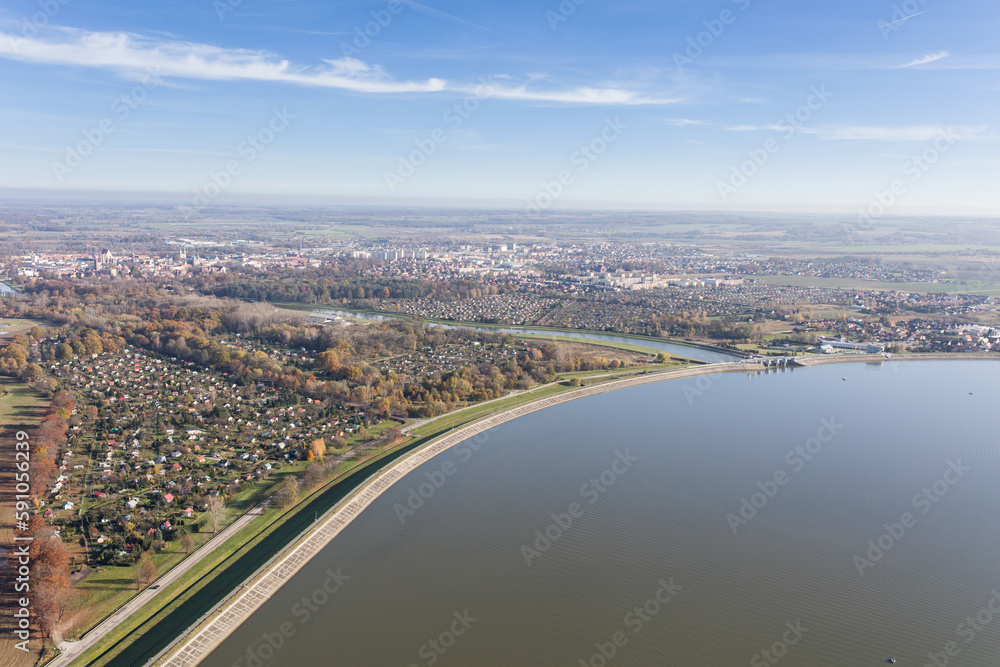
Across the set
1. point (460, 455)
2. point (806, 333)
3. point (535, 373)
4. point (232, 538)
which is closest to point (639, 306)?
point (806, 333)

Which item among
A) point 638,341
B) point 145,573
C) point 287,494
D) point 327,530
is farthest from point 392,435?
point 638,341

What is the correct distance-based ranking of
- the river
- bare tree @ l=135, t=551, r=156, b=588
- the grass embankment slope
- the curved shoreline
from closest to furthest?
1. the grass embankment slope
2. the curved shoreline
3. bare tree @ l=135, t=551, r=156, b=588
4. the river

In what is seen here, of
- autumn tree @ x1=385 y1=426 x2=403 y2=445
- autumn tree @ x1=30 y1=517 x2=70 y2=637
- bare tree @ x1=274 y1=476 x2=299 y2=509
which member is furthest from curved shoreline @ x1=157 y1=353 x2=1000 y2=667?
autumn tree @ x1=30 y1=517 x2=70 y2=637

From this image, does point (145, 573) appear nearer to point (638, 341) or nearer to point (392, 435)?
point (392, 435)

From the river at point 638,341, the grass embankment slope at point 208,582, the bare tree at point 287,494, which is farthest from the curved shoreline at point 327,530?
the river at point 638,341

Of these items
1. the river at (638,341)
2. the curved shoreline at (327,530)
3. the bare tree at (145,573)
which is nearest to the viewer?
the curved shoreline at (327,530)

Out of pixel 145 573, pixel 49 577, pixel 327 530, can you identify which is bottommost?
pixel 327 530

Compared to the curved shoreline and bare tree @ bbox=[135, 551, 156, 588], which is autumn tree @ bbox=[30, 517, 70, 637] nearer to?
bare tree @ bbox=[135, 551, 156, 588]

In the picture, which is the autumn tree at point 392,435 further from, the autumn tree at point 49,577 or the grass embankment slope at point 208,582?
the autumn tree at point 49,577
